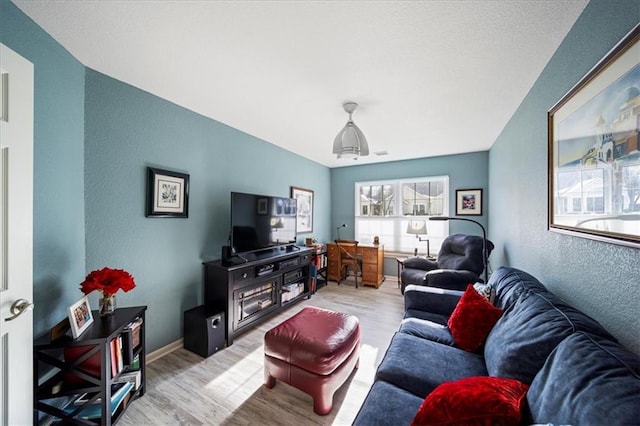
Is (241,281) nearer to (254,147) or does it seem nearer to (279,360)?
(279,360)

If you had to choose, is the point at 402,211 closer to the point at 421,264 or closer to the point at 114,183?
the point at 421,264

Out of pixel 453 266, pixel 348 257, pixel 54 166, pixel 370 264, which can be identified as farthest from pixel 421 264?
pixel 54 166

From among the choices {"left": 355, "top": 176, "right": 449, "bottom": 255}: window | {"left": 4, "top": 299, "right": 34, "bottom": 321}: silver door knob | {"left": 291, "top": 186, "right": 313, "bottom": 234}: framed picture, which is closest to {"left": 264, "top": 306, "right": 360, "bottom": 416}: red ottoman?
{"left": 4, "top": 299, "right": 34, "bottom": 321}: silver door knob

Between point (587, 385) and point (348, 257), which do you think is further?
point (348, 257)

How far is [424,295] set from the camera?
2205mm

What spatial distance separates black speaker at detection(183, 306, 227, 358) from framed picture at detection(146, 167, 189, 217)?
1030 millimetres

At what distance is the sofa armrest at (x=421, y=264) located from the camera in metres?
3.48

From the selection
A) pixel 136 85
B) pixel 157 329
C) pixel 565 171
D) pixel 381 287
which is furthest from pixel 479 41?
pixel 381 287

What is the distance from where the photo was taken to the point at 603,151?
1.01 meters

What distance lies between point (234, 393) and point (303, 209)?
3059mm

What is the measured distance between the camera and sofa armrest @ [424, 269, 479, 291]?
2.65 m

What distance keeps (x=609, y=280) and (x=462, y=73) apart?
1.61 meters

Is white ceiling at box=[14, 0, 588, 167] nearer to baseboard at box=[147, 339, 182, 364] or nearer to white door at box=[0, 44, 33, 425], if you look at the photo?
white door at box=[0, 44, 33, 425]

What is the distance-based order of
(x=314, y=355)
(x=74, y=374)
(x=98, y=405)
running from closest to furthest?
1. (x=74, y=374)
2. (x=98, y=405)
3. (x=314, y=355)
